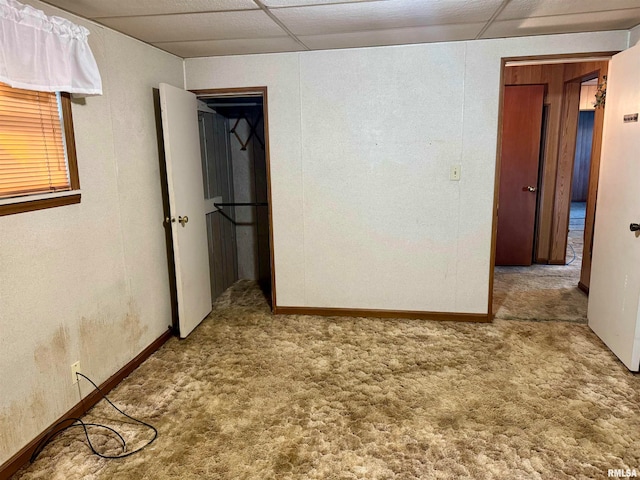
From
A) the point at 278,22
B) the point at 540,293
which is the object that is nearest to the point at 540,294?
the point at 540,293

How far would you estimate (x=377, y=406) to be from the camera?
100 inches

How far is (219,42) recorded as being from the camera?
319 cm

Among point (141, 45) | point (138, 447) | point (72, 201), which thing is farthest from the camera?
point (141, 45)

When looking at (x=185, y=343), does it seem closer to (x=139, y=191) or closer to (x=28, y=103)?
(x=139, y=191)

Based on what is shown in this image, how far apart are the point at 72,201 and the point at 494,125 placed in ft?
9.88

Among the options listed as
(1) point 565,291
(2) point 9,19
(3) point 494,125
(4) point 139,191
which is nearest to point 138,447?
(4) point 139,191

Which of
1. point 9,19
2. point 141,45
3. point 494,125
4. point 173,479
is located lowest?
point 173,479

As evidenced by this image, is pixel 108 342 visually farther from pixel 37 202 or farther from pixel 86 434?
pixel 37 202

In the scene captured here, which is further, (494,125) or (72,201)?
(494,125)

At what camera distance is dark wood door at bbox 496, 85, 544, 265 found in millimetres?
5027

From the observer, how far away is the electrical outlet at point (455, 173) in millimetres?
3539

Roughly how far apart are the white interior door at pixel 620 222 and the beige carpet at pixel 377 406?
23 cm

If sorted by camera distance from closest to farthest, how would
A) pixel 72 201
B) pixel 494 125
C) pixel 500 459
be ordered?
pixel 500 459
pixel 72 201
pixel 494 125

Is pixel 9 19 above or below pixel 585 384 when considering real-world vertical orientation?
above
